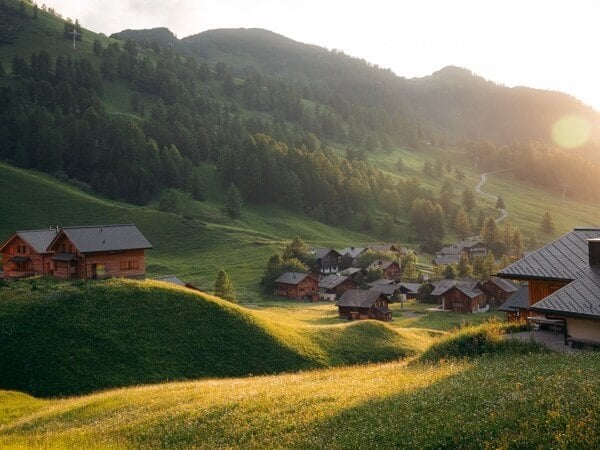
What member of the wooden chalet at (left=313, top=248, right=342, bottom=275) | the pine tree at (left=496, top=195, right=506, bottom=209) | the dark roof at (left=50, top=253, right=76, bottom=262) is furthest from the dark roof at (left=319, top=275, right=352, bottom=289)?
the pine tree at (left=496, top=195, right=506, bottom=209)

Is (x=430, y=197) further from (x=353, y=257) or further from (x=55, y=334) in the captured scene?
(x=55, y=334)

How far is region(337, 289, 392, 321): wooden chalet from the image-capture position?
89.7 meters

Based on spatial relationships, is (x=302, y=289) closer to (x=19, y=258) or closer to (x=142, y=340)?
(x=19, y=258)

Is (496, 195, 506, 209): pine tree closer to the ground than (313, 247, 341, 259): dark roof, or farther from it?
farther from it

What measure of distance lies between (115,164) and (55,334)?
110 meters

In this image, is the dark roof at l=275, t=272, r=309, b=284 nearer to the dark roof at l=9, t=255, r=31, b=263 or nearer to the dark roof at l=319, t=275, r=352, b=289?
the dark roof at l=319, t=275, r=352, b=289

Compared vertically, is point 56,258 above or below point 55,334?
above

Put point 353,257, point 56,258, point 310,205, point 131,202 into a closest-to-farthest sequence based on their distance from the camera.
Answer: point 56,258 < point 353,257 < point 131,202 < point 310,205

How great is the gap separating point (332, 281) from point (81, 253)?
61.5 m

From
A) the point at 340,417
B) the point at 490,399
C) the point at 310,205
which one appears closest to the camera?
the point at 490,399

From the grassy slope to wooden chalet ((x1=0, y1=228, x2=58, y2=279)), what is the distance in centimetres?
3113

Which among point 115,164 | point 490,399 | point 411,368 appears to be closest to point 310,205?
point 115,164

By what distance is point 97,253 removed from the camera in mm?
60406

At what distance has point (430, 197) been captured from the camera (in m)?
186
